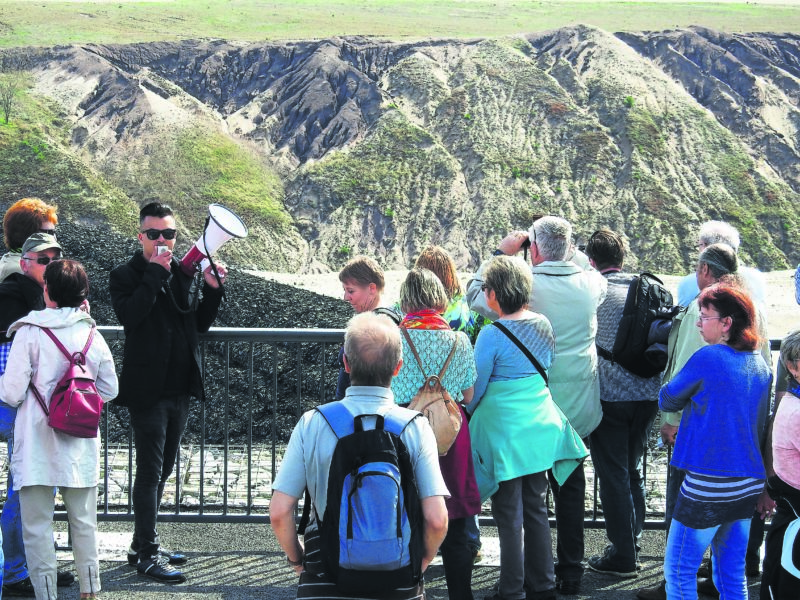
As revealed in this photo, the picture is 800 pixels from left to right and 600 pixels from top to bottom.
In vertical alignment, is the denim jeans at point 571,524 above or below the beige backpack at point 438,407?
below

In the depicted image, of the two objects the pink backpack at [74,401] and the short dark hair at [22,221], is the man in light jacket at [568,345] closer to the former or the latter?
the pink backpack at [74,401]

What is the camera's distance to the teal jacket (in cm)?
494

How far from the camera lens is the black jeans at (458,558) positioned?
4703mm

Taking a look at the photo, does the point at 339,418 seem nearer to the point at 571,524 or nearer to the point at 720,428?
the point at 720,428

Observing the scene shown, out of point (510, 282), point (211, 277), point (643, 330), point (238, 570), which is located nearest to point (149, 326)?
point (211, 277)

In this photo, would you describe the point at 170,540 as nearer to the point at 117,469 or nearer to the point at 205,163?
the point at 117,469

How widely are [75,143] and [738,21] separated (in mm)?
47199

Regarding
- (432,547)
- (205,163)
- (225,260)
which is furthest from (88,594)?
(205,163)

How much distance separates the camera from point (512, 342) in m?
4.89

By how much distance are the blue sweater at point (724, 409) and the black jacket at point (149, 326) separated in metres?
2.73

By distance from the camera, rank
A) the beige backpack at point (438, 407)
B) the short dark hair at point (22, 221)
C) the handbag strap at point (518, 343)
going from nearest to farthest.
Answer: the beige backpack at point (438, 407) → the handbag strap at point (518, 343) → the short dark hair at point (22, 221)

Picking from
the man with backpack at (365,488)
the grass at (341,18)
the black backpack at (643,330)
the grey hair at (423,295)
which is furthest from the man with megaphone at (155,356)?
the grass at (341,18)

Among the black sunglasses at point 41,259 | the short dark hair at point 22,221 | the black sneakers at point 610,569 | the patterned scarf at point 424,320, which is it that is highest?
the short dark hair at point 22,221

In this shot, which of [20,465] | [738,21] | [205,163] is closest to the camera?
[20,465]
